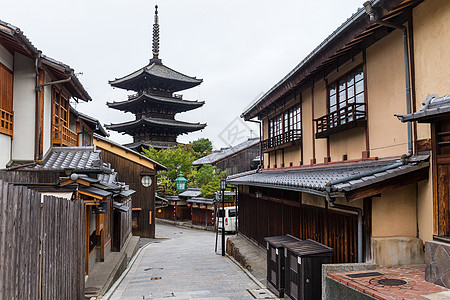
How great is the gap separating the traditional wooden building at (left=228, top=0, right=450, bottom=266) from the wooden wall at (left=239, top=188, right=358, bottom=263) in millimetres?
32

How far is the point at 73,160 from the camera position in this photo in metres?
11.4

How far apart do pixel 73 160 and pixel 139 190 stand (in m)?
17.0

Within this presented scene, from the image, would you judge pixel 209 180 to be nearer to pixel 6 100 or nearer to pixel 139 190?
pixel 139 190

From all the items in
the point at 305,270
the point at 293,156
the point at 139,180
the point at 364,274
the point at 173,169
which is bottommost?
the point at 305,270

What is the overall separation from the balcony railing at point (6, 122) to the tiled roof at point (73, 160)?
136 cm

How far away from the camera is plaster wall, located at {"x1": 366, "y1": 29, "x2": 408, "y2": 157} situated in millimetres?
7684

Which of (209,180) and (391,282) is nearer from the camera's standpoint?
(391,282)

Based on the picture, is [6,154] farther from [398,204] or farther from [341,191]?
[398,204]

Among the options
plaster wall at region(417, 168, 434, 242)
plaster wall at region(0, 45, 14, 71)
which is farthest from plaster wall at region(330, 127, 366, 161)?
plaster wall at region(0, 45, 14, 71)

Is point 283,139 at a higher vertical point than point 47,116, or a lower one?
lower

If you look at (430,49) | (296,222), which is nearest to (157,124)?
(296,222)

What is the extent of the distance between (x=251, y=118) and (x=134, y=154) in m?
12.1

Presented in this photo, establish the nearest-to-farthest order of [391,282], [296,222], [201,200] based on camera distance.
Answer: [391,282], [296,222], [201,200]

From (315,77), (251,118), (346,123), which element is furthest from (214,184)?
(346,123)
